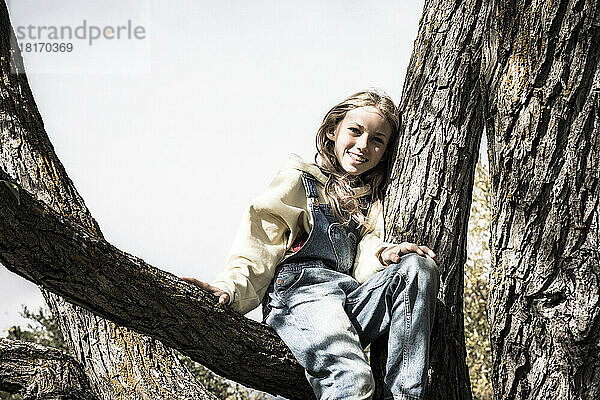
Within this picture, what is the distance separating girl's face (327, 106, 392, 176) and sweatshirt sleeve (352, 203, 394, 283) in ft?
0.55

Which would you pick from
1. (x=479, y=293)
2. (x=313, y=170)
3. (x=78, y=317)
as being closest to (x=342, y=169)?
(x=313, y=170)

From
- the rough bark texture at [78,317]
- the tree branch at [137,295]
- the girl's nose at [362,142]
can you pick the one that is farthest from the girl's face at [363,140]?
the rough bark texture at [78,317]

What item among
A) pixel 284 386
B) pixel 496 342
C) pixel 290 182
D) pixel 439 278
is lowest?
pixel 284 386

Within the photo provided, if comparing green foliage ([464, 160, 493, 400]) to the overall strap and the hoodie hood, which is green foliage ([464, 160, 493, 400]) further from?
the overall strap

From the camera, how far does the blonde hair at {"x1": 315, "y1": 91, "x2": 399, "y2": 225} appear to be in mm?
2773

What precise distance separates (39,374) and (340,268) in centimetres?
123

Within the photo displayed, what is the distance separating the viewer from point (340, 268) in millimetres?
2680

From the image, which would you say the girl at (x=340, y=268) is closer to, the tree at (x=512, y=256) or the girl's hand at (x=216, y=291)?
the girl's hand at (x=216, y=291)

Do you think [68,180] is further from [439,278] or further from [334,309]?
[439,278]

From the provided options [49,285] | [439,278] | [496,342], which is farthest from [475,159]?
[49,285]

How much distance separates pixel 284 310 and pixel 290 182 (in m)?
0.47

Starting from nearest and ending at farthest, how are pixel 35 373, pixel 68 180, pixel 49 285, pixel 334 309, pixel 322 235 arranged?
1. pixel 49 285
2. pixel 334 309
3. pixel 322 235
4. pixel 35 373
5. pixel 68 180

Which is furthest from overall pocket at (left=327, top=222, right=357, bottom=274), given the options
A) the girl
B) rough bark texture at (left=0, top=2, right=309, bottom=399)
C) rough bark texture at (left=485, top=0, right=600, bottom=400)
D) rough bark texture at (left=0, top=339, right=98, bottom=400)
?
rough bark texture at (left=0, top=339, right=98, bottom=400)

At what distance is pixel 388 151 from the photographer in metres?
2.83
